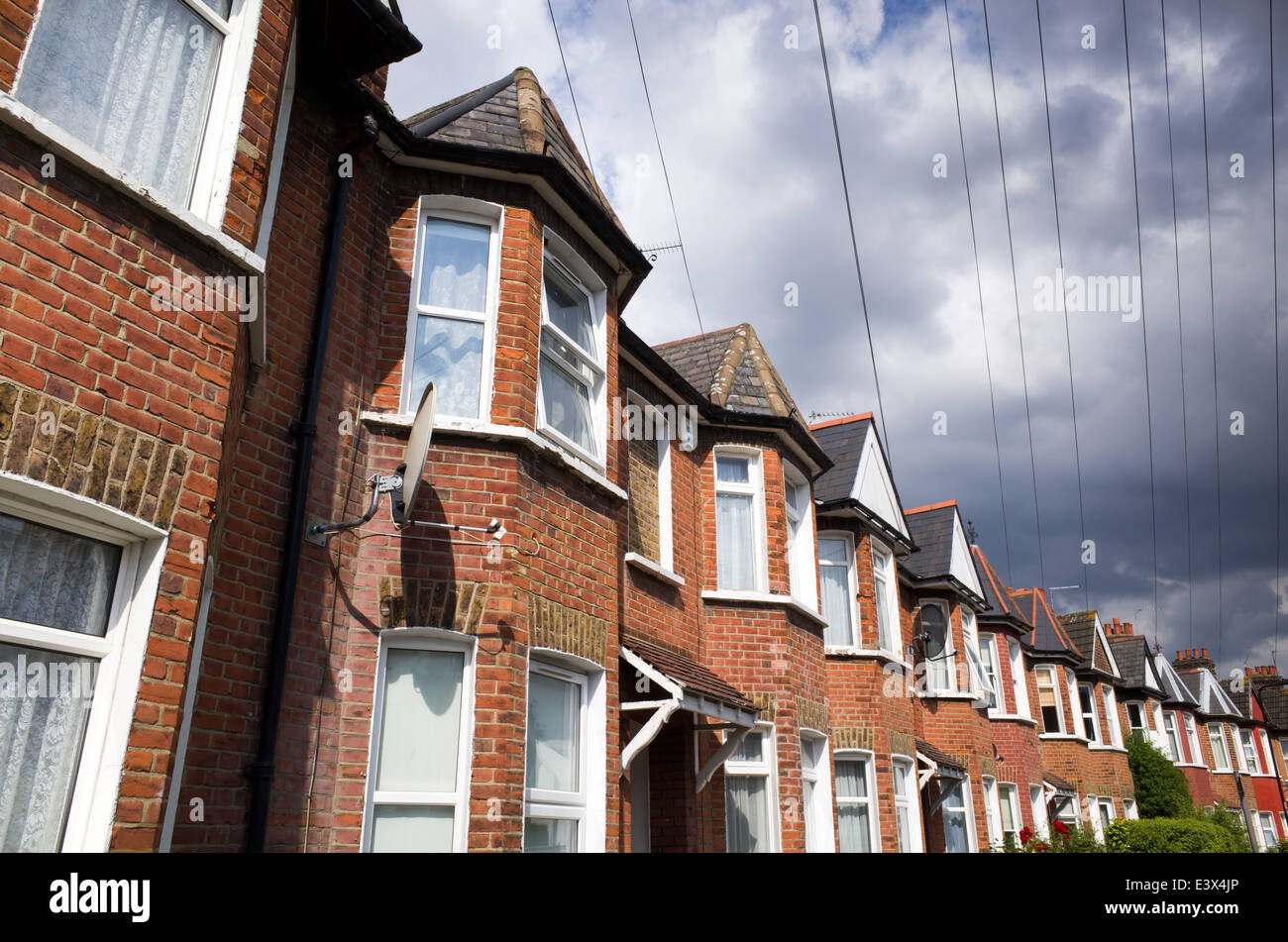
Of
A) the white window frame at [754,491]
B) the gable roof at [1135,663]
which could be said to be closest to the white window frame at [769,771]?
the white window frame at [754,491]

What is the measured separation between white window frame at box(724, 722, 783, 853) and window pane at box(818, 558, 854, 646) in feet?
11.5

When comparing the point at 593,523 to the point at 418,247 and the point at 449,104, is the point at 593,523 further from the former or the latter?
the point at 449,104

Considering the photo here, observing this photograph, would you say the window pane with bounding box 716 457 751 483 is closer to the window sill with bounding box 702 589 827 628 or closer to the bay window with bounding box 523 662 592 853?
the window sill with bounding box 702 589 827 628

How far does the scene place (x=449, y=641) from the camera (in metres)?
6.48

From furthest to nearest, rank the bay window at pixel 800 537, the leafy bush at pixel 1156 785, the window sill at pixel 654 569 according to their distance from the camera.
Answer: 1. the leafy bush at pixel 1156 785
2. the bay window at pixel 800 537
3. the window sill at pixel 654 569

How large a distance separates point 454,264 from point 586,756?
424 cm

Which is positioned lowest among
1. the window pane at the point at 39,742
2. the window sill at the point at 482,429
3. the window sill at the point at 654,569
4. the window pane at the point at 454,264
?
the window pane at the point at 39,742

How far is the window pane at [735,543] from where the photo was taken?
12.0 meters

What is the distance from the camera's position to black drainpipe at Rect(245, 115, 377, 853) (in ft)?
17.4

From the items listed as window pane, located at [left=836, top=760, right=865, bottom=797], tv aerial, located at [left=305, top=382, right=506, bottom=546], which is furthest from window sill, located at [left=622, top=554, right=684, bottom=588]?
window pane, located at [left=836, top=760, right=865, bottom=797]

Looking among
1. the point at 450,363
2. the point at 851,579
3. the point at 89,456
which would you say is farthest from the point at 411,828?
the point at 851,579

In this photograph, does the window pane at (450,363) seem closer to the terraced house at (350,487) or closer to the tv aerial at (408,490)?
the terraced house at (350,487)

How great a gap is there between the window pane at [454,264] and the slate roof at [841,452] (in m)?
8.86

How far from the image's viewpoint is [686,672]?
9.36m
